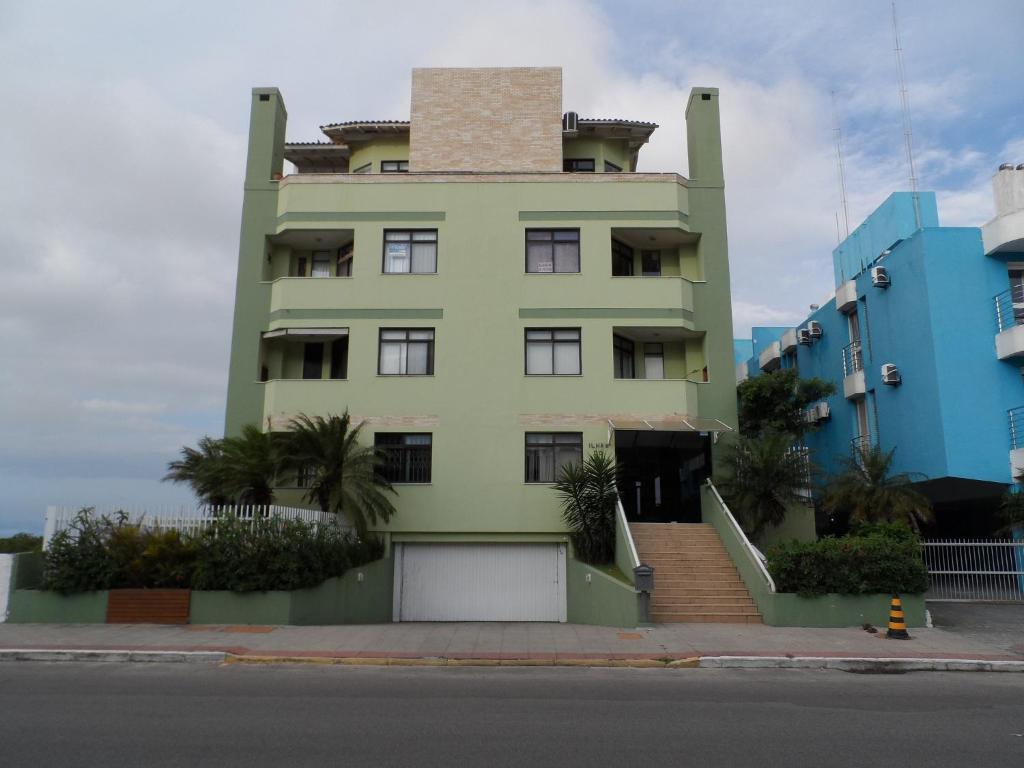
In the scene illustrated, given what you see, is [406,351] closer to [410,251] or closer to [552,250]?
[410,251]

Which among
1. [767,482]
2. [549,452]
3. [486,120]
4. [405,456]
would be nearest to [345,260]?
[486,120]

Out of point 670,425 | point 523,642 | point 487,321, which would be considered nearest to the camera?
point 523,642

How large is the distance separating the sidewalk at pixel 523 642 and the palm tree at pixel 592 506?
4058 mm

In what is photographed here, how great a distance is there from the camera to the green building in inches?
889

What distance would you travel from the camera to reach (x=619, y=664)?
1255cm

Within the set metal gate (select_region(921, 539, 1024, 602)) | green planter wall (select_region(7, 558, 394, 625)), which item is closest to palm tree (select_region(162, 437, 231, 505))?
green planter wall (select_region(7, 558, 394, 625))

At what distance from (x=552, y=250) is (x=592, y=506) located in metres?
8.25

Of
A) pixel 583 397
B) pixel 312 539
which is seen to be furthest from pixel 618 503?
pixel 312 539

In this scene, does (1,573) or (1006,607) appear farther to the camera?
(1006,607)

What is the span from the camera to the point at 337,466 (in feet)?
64.4

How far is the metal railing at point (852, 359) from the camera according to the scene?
28906 millimetres

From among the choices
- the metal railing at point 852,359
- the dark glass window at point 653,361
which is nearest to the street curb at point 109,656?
the dark glass window at point 653,361

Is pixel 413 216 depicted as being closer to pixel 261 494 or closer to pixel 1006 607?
pixel 261 494

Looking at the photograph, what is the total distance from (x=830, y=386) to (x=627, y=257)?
31.9 feet
